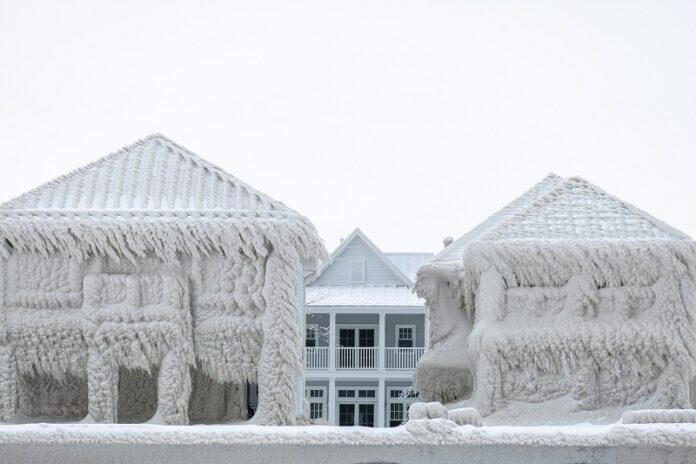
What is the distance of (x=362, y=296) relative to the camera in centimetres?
3072

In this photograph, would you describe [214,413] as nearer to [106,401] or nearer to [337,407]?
[106,401]

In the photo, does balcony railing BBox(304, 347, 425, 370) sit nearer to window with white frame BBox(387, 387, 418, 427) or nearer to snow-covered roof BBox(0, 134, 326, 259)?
window with white frame BBox(387, 387, 418, 427)

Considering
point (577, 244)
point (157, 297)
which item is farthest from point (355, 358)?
point (157, 297)

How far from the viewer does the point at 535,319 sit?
1284 centimetres

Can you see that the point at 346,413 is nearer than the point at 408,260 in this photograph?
Yes

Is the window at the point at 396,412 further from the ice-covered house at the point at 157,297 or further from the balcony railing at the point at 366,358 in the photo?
the ice-covered house at the point at 157,297

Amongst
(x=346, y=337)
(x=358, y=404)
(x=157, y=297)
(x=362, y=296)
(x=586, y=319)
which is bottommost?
(x=358, y=404)

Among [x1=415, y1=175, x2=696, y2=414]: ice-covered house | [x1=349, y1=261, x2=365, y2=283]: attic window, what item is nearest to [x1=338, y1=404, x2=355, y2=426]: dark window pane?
[x1=349, y1=261, x2=365, y2=283]: attic window

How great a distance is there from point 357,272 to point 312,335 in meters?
2.13

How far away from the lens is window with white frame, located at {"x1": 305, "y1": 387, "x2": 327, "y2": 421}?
30.7 meters

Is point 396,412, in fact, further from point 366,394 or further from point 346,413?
point 346,413

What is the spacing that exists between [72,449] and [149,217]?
2.77 metres

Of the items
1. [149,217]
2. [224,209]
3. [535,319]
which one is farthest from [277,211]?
[535,319]

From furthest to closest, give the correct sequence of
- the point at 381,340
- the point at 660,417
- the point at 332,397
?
the point at 332,397 → the point at 381,340 → the point at 660,417
